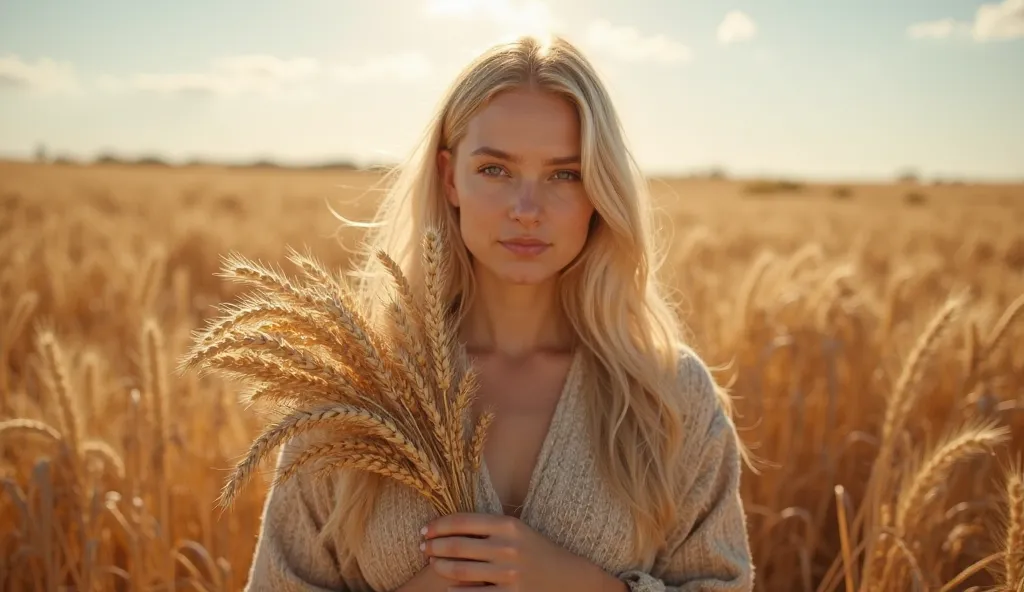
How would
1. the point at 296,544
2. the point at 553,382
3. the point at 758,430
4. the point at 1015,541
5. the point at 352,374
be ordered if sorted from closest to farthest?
the point at 352,374 < the point at 1015,541 < the point at 296,544 < the point at 553,382 < the point at 758,430

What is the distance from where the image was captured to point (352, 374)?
123cm

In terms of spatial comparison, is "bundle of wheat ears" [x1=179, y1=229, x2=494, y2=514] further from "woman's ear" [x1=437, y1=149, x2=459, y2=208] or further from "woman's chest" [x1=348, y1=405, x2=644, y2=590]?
"woman's ear" [x1=437, y1=149, x2=459, y2=208]

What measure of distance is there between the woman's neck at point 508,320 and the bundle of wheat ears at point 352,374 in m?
0.54

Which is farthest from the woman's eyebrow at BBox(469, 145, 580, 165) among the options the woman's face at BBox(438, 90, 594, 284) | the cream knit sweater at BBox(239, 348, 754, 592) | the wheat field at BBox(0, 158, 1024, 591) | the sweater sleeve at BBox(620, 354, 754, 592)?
the wheat field at BBox(0, 158, 1024, 591)

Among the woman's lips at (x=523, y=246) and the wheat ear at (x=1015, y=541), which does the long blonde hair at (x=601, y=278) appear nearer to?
the woman's lips at (x=523, y=246)

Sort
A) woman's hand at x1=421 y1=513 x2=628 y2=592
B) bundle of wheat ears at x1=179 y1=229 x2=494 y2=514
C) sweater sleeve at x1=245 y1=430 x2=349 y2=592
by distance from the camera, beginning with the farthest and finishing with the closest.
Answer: sweater sleeve at x1=245 y1=430 x2=349 y2=592, woman's hand at x1=421 y1=513 x2=628 y2=592, bundle of wheat ears at x1=179 y1=229 x2=494 y2=514

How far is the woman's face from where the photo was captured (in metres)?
1.57

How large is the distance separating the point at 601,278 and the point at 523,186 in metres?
0.36

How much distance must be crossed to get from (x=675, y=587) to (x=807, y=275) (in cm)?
270

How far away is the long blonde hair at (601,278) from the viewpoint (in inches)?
63.7

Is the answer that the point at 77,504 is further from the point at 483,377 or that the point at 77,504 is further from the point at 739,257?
the point at 739,257

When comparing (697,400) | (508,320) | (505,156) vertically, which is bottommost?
(697,400)

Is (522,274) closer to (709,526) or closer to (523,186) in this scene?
(523,186)

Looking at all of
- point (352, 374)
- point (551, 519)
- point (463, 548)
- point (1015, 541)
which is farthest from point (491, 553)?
point (1015, 541)
